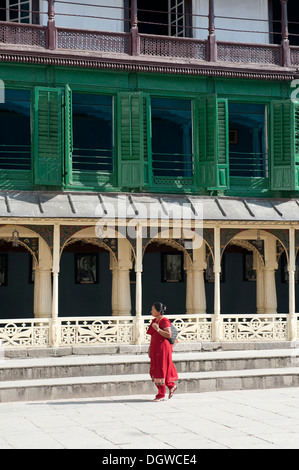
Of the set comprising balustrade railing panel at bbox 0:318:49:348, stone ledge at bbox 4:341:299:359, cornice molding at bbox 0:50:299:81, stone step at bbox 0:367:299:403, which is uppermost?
cornice molding at bbox 0:50:299:81

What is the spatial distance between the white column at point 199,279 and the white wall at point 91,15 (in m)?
5.97

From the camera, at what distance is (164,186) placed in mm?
21031

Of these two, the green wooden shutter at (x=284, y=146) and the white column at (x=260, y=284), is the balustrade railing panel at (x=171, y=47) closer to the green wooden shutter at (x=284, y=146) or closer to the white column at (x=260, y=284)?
the green wooden shutter at (x=284, y=146)

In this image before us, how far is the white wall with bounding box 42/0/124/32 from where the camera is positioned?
21.0m

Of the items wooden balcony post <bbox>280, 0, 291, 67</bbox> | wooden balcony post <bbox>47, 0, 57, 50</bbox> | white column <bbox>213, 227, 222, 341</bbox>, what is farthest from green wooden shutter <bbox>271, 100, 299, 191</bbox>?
wooden balcony post <bbox>47, 0, 57, 50</bbox>

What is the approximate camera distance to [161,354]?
1351 centimetres

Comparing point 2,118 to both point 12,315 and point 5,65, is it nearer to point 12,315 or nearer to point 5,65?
point 5,65

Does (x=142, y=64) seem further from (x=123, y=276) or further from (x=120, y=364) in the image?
(x=120, y=364)

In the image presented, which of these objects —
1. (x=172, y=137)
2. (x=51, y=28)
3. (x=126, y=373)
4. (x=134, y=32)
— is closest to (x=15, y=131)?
(x=51, y=28)

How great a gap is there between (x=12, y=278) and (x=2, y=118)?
4415 mm

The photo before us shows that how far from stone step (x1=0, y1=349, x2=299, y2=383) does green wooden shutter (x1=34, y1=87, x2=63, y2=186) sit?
4372 mm

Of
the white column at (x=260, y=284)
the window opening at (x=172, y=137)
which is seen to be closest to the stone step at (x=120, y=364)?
the white column at (x=260, y=284)

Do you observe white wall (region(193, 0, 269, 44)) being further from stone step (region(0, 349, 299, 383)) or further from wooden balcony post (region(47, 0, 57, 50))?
stone step (region(0, 349, 299, 383))
